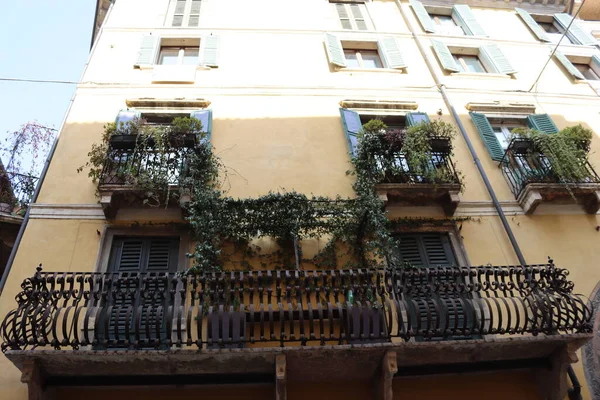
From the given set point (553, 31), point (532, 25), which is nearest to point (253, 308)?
point (532, 25)

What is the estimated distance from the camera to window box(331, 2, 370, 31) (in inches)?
544

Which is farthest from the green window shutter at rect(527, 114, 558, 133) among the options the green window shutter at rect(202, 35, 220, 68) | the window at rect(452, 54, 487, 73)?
the green window shutter at rect(202, 35, 220, 68)

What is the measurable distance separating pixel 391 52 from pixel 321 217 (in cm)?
595

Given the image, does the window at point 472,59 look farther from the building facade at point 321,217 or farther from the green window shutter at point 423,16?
the green window shutter at point 423,16

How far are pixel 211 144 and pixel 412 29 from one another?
6.88 meters

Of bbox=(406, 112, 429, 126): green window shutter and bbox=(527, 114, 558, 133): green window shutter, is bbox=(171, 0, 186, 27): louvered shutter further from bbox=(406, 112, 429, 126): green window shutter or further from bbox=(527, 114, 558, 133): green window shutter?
bbox=(527, 114, 558, 133): green window shutter

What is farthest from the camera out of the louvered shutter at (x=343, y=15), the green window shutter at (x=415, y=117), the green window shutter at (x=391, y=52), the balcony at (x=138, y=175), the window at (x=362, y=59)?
the louvered shutter at (x=343, y=15)

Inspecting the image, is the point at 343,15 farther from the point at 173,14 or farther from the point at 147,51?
the point at 147,51

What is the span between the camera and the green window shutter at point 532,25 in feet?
46.0

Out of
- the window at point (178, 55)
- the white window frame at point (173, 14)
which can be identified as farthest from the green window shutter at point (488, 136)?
the white window frame at point (173, 14)

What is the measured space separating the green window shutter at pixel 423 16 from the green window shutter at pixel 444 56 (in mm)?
694

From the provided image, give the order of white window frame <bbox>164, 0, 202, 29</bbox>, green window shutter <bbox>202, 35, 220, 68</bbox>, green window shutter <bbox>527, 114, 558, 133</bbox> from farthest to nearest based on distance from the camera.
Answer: white window frame <bbox>164, 0, 202, 29</bbox> < green window shutter <bbox>202, 35, 220, 68</bbox> < green window shutter <bbox>527, 114, 558, 133</bbox>

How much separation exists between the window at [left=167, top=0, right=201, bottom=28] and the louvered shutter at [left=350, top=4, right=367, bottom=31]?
4.22 m

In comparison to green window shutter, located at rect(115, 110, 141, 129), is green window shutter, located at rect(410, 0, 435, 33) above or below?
above
